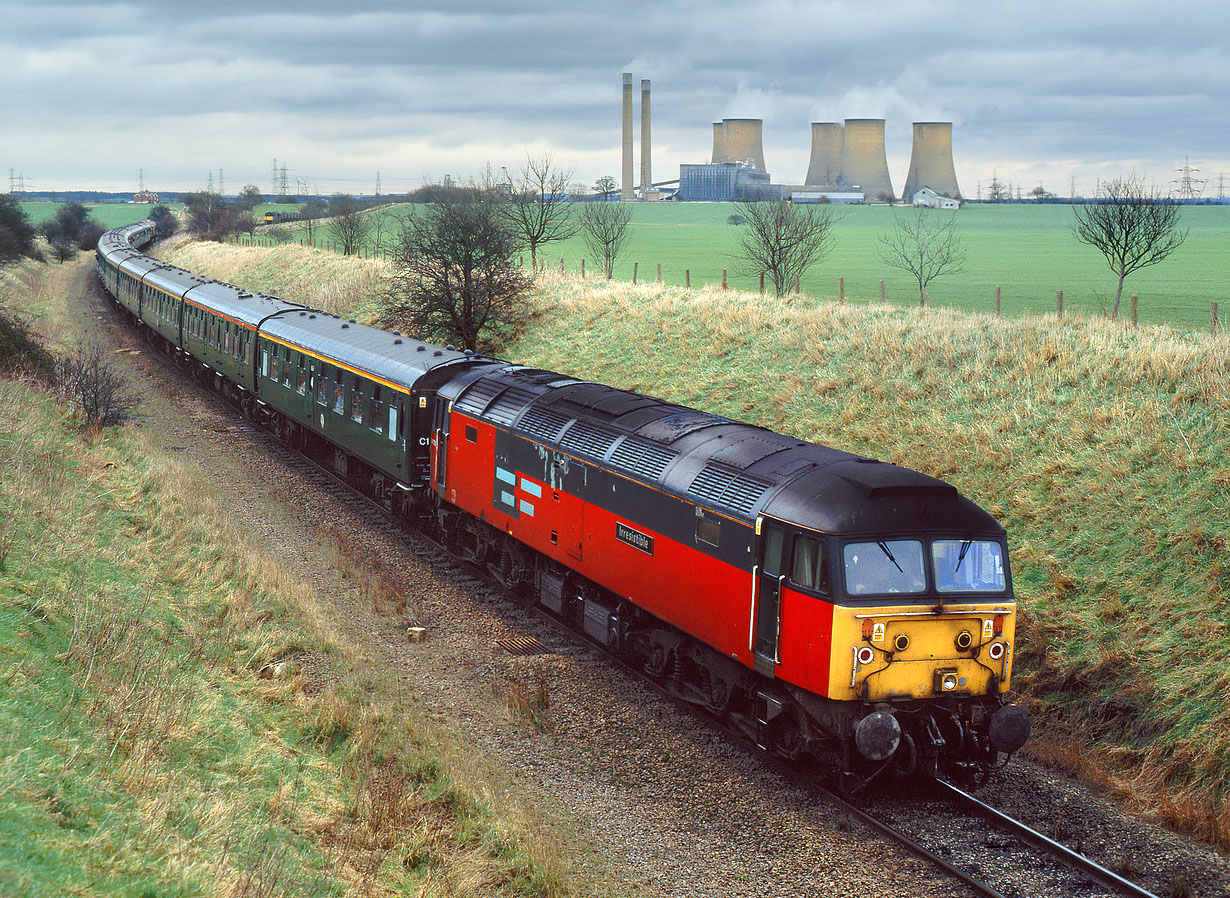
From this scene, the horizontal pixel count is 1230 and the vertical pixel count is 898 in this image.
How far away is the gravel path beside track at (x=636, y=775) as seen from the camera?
9.72 metres

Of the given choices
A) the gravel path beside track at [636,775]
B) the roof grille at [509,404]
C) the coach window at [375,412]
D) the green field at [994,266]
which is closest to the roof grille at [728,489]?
the gravel path beside track at [636,775]

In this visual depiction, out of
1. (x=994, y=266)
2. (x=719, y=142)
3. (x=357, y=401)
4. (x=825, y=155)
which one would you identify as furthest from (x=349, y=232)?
(x=719, y=142)

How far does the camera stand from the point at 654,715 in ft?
43.4

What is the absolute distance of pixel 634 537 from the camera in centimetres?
1341

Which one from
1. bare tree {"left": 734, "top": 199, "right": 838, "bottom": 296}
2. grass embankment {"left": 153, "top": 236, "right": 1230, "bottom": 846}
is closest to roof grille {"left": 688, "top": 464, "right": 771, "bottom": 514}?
grass embankment {"left": 153, "top": 236, "right": 1230, "bottom": 846}

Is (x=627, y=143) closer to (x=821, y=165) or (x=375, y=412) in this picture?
(x=821, y=165)

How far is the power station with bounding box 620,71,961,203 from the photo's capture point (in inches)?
5463

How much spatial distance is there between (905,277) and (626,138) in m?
110

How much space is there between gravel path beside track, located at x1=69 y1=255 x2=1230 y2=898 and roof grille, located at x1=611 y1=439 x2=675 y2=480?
9.91 feet

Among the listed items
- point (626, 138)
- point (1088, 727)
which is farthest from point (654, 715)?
point (626, 138)

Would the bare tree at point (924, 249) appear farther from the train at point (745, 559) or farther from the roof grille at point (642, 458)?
the roof grille at point (642, 458)

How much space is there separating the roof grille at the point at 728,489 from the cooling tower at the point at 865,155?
139531mm

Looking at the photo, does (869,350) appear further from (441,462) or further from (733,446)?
(733,446)

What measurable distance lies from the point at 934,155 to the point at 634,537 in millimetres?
137611
